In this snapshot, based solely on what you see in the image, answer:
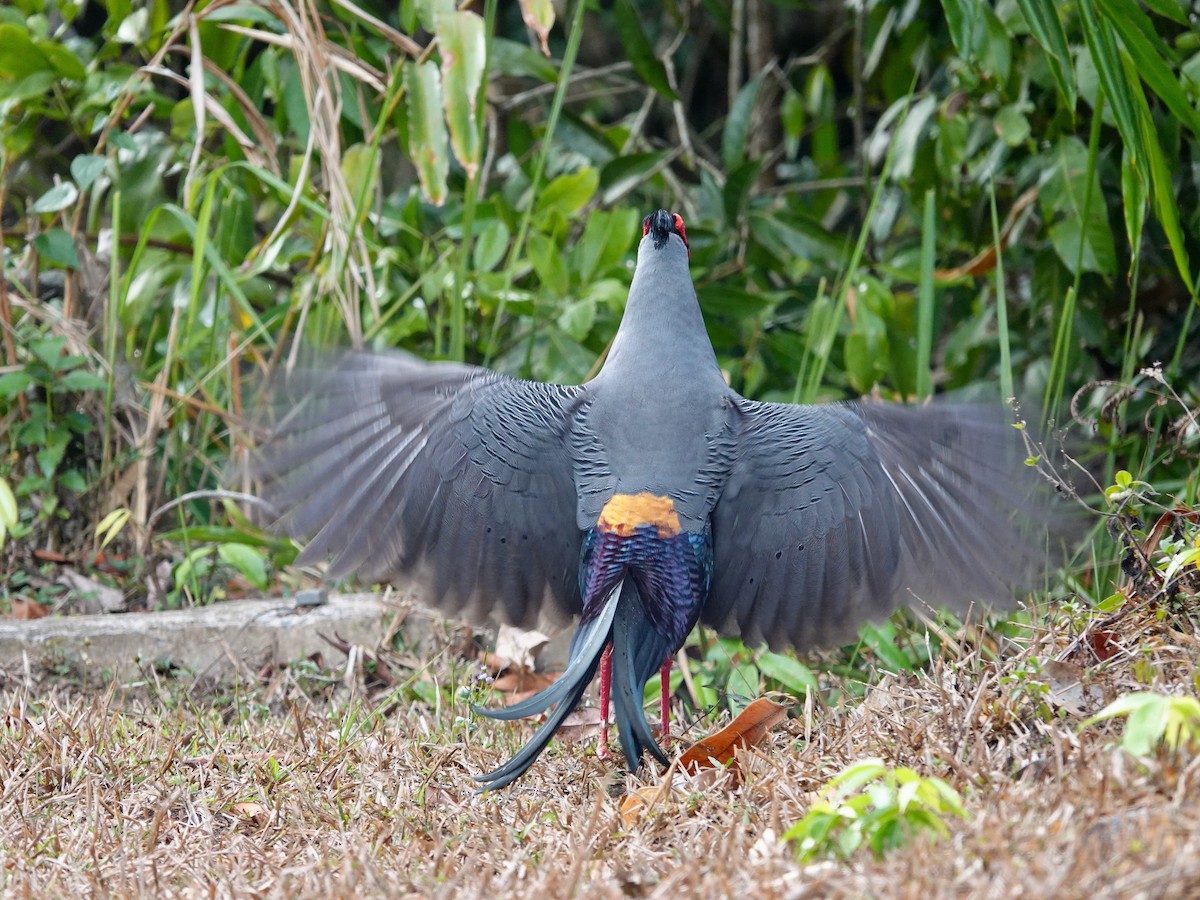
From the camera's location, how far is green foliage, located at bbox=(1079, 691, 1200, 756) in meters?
1.74

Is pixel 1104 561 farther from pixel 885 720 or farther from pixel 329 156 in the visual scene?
pixel 329 156

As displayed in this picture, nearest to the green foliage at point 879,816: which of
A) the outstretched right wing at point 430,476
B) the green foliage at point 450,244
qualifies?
the outstretched right wing at point 430,476

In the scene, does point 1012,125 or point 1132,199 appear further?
point 1012,125

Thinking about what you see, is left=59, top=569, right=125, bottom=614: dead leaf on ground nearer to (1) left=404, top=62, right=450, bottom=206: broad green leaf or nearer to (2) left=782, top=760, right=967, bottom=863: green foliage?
(1) left=404, top=62, right=450, bottom=206: broad green leaf

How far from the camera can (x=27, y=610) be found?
13.7ft

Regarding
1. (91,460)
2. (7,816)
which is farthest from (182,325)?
(7,816)

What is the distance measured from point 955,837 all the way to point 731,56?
528 cm

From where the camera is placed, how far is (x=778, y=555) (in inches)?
120

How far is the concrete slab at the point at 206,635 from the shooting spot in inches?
148

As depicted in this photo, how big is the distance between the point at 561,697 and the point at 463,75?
81.3 inches

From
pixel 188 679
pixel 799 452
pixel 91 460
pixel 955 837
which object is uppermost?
pixel 799 452

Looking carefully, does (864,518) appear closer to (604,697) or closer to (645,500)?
(645,500)

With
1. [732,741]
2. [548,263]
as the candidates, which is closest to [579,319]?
[548,263]

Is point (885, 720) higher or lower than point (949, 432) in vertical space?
lower
